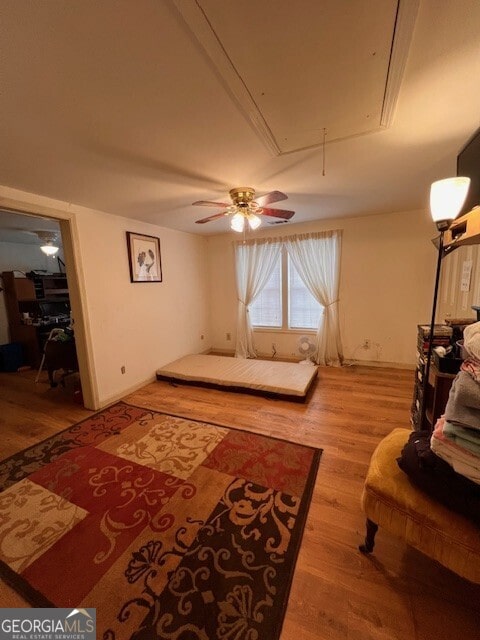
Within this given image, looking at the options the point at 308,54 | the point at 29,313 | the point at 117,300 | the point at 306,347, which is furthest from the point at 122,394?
the point at 308,54

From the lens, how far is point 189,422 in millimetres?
2570

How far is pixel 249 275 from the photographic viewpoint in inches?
177

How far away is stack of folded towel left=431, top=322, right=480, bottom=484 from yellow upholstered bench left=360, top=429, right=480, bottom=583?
0.22m

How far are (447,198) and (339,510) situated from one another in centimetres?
200

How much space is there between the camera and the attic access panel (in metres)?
0.82

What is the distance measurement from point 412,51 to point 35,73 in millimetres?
1560

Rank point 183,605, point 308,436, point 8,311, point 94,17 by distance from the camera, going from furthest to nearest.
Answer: point 8,311 → point 308,436 → point 183,605 → point 94,17

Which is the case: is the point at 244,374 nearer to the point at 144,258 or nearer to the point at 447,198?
the point at 144,258

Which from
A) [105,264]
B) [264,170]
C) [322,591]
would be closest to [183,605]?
[322,591]

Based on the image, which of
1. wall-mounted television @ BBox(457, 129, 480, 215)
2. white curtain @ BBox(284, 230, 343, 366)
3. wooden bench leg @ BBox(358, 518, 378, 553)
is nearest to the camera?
wooden bench leg @ BBox(358, 518, 378, 553)

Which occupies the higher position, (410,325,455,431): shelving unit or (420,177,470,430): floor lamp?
(420,177,470,430): floor lamp

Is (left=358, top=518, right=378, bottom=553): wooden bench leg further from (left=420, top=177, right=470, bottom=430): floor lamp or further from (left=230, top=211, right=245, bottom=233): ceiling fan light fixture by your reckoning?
(left=230, top=211, right=245, bottom=233): ceiling fan light fixture

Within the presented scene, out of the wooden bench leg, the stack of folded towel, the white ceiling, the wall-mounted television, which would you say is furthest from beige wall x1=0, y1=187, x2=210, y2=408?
the wall-mounted television

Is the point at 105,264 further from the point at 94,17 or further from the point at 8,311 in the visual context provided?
the point at 8,311
